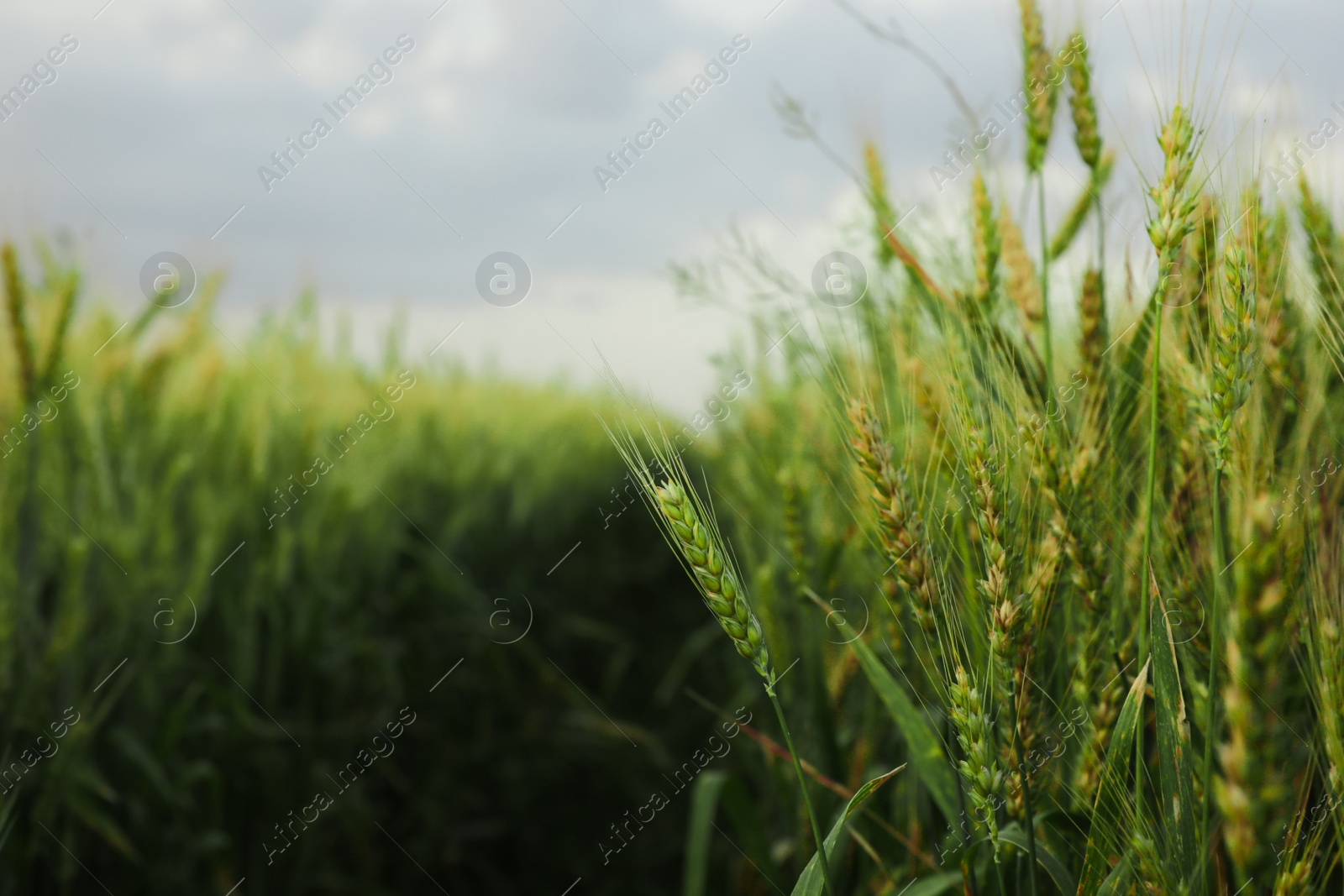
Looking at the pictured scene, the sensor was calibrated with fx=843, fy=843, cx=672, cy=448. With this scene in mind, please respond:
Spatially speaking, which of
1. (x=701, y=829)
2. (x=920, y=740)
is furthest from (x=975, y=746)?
(x=701, y=829)

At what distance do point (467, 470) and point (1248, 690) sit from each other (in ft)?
8.79

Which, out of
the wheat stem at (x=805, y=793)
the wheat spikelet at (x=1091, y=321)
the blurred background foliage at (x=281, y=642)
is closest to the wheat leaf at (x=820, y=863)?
Answer: the wheat stem at (x=805, y=793)

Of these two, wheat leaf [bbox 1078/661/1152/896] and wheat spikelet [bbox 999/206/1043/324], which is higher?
wheat spikelet [bbox 999/206/1043/324]

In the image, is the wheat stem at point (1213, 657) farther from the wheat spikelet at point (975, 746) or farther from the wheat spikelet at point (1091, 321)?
the wheat spikelet at point (1091, 321)

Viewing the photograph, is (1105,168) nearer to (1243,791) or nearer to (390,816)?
(1243,791)

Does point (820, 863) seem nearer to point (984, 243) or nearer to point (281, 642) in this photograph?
point (984, 243)

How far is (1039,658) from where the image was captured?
0.62 metres

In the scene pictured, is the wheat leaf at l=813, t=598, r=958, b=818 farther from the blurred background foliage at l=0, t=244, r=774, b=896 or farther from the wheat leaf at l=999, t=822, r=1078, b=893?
the blurred background foliage at l=0, t=244, r=774, b=896

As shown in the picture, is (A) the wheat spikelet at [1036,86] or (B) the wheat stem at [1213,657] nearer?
(B) the wheat stem at [1213,657]

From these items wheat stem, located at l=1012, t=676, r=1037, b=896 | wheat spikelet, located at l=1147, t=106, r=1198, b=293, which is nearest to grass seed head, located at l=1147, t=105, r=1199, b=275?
wheat spikelet, located at l=1147, t=106, r=1198, b=293

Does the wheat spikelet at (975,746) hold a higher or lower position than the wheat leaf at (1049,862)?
higher

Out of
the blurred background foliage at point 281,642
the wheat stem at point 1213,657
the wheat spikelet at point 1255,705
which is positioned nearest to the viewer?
the wheat spikelet at point 1255,705

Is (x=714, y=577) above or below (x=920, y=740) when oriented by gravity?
above

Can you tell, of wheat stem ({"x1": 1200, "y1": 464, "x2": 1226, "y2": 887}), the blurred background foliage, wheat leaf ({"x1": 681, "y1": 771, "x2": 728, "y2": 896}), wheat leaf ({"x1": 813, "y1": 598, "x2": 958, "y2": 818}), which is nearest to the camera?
wheat stem ({"x1": 1200, "y1": 464, "x2": 1226, "y2": 887})
